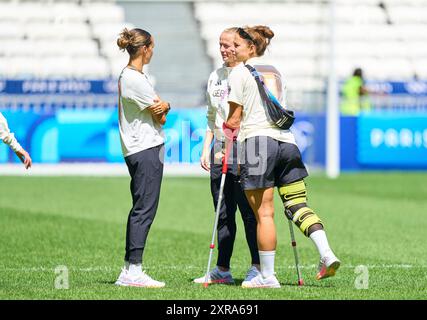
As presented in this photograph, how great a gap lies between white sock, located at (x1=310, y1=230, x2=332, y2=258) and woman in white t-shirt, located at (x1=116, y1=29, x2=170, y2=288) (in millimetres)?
1311

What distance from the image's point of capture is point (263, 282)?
9.59 meters

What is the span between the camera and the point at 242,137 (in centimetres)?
952

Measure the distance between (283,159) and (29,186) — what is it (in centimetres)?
1271

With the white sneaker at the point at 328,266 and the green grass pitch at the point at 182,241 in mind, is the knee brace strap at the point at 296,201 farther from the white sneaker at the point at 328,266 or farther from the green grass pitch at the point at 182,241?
the green grass pitch at the point at 182,241

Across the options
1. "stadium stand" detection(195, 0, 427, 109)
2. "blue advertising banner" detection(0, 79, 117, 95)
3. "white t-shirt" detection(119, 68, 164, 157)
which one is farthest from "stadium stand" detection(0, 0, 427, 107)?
"white t-shirt" detection(119, 68, 164, 157)

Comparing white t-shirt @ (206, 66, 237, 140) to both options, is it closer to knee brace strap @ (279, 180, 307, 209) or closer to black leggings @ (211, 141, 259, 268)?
black leggings @ (211, 141, 259, 268)

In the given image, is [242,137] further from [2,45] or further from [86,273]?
[2,45]

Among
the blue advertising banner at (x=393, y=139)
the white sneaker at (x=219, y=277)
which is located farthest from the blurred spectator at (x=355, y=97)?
the white sneaker at (x=219, y=277)

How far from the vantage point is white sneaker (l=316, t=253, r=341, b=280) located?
932cm

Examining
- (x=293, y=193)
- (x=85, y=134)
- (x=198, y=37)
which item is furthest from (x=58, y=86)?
(x=293, y=193)

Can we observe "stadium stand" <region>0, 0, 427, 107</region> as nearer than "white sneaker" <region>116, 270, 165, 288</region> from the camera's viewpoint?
No

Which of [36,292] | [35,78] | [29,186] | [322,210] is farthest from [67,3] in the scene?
[36,292]

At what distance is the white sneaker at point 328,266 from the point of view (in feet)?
30.6
